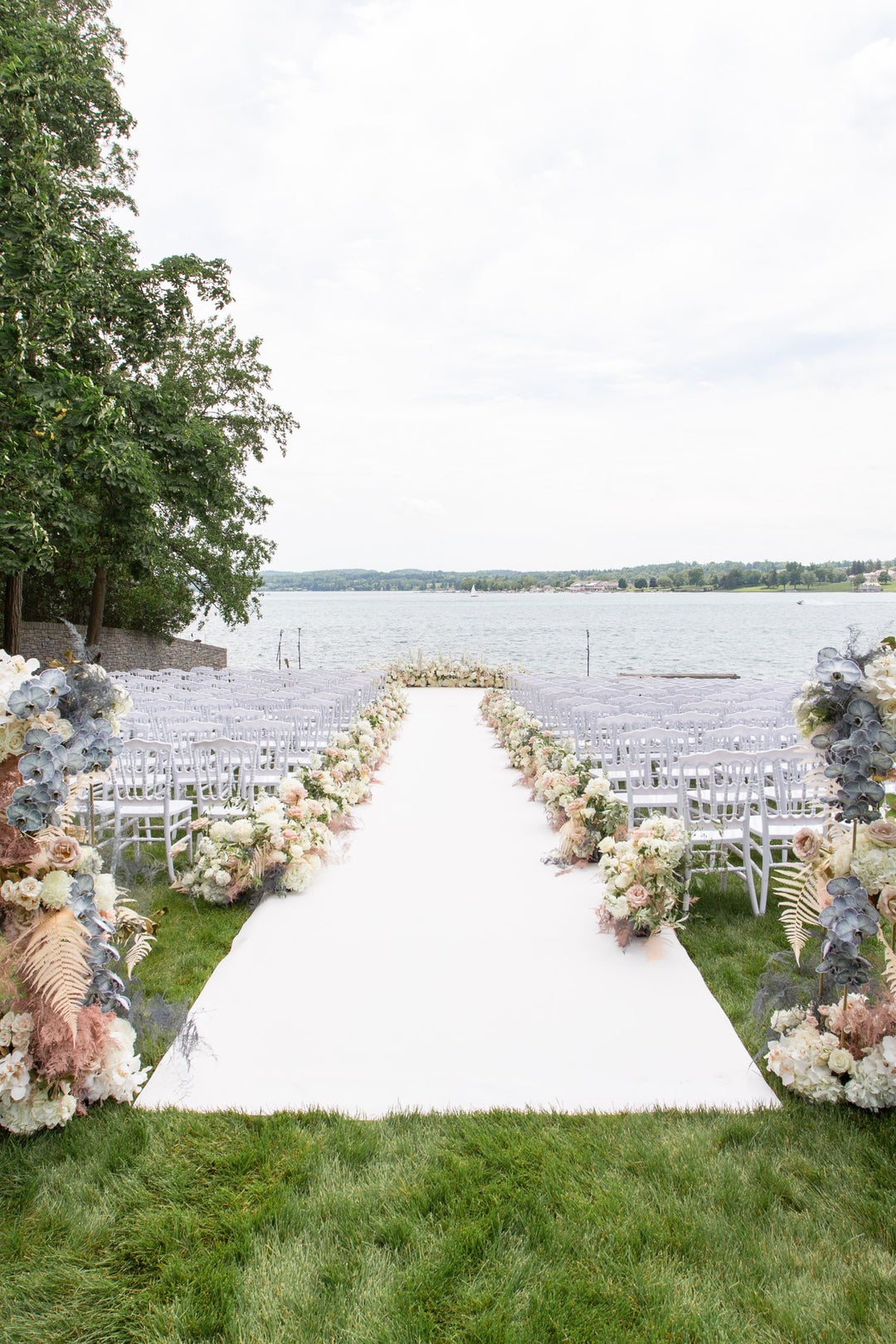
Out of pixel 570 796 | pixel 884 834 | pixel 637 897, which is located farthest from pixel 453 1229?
pixel 570 796

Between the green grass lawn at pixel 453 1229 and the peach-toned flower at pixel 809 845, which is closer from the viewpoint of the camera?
the green grass lawn at pixel 453 1229

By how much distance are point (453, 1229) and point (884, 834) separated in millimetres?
1890

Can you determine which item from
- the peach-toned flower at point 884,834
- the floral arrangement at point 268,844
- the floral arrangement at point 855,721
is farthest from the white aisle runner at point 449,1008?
the floral arrangement at point 855,721

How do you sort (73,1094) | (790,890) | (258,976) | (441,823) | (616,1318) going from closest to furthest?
1. (616,1318)
2. (73,1094)
3. (790,890)
4. (258,976)
5. (441,823)

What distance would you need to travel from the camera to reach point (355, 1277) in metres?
2.11

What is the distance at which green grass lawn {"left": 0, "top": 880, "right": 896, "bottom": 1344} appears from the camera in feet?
6.48

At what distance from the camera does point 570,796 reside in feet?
20.1

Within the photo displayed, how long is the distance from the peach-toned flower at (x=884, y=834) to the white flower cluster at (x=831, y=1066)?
2.23 ft

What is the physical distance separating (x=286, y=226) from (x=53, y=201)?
5.30 m

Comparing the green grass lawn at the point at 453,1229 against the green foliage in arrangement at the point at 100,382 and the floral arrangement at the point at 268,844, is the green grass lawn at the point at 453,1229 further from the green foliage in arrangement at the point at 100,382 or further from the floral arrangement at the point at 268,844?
the green foliage in arrangement at the point at 100,382

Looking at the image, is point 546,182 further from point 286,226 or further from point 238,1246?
point 238,1246

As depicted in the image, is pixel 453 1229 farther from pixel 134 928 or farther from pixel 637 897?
pixel 637 897

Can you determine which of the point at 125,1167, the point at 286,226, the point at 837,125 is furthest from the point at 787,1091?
the point at 286,226

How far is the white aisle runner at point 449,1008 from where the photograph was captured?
2.98 meters
